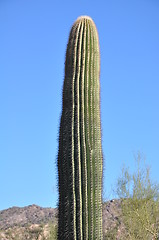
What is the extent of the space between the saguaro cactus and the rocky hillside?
990 cm

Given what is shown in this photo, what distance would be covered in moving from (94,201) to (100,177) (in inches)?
14.6

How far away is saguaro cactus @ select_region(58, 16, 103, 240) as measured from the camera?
6.94 m

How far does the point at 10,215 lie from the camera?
102 feet

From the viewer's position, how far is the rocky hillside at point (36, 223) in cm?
2091

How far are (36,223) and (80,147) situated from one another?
72.7ft

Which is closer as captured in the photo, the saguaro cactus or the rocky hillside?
the saguaro cactus

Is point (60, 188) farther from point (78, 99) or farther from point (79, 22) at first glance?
point (79, 22)

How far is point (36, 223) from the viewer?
28516mm

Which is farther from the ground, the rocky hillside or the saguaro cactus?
the rocky hillside

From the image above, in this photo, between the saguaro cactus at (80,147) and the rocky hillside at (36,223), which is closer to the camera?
the saguaro cactus at (80,147)

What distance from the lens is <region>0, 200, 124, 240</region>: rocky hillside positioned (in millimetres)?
20906

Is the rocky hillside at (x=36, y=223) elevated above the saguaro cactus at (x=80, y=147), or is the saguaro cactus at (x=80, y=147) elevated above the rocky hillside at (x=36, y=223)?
the rocky hillside at (x=36, y=223)

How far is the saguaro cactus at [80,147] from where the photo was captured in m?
6.94

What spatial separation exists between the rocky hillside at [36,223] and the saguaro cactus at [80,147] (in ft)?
32.5
